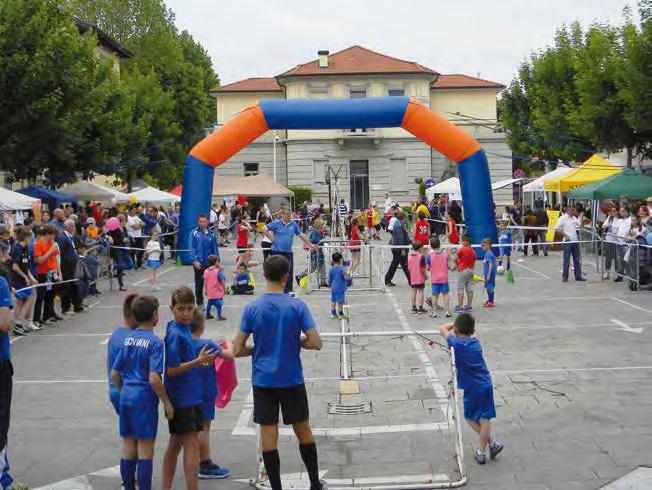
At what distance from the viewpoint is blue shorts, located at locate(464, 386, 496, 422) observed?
7.38m

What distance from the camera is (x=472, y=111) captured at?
59875 millimetres

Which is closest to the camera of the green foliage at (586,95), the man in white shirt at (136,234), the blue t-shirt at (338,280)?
the blue t-shirt at (338,280)

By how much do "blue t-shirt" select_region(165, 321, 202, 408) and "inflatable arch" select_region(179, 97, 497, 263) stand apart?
17.3m

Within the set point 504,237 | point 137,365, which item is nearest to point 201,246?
point 137,365

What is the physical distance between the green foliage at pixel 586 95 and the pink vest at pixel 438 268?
48.9 feet

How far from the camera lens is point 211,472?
718 centimetres

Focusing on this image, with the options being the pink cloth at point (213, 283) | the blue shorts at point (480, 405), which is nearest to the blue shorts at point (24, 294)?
the pink cloth at point (213, 283)

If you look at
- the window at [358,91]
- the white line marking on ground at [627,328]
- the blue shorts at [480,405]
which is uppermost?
the window at [358,91]

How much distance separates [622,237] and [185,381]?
1444 centimetres

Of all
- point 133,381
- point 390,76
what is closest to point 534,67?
point 390,76

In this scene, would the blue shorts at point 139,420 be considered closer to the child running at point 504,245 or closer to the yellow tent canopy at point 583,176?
the child running at point 504,245

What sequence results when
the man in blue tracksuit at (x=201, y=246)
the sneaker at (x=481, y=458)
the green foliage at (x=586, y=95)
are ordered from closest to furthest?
the sneaker at (x=481, y=458) < the man in blue tracksuit at (x=201, y=246) < the green foliage at (x=586, y=95)

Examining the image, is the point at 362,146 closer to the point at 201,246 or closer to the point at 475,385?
the point at 201,246

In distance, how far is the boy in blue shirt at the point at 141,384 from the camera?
6156 mm
